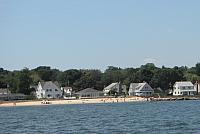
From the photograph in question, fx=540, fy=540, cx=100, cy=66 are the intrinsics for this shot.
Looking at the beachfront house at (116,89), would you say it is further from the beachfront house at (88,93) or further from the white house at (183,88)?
the white house at (183,88)

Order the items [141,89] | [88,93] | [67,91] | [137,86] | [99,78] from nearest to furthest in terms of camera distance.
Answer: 1. [141,89]
2. [137,86]
3. [88,93]
4. [67,91]
5. [99,78]

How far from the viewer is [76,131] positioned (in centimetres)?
4272

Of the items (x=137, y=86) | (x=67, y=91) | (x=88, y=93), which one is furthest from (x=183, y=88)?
(x=67, y=91)

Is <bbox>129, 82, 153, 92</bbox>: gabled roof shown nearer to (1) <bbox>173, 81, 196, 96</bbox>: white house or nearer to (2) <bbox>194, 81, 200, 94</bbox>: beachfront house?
(1) <bbox>173, 81, 196, 96</bbox>: white house

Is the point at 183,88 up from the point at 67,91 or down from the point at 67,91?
up

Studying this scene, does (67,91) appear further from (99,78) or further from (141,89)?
(141,89)

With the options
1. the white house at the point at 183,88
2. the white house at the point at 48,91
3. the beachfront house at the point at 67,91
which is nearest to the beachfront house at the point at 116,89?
the beachfront house at the point at 67,91

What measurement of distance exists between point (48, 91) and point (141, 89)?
27.8 m

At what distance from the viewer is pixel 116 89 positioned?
17500 cm

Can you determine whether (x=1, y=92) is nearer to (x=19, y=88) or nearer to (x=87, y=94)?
(x=19, y=88)

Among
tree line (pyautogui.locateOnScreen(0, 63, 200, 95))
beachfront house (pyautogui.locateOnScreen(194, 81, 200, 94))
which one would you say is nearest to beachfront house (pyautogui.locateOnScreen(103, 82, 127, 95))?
tree line (pyautogui.locateOnScreen(0, 63, 200, 95))

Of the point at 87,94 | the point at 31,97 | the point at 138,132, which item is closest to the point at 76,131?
the point at 138,132

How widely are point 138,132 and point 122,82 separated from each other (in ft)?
480

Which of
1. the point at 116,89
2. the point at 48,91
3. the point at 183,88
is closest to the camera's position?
the point at 48,91
